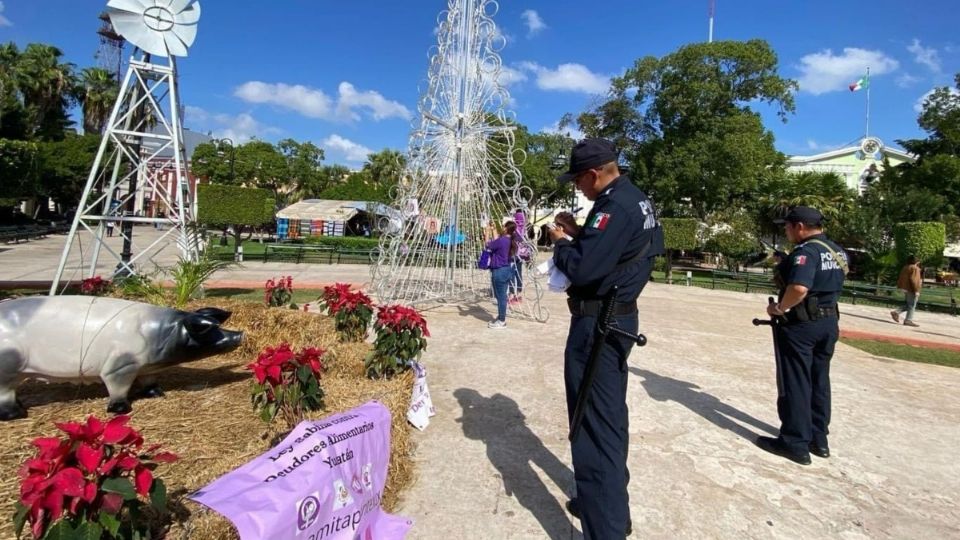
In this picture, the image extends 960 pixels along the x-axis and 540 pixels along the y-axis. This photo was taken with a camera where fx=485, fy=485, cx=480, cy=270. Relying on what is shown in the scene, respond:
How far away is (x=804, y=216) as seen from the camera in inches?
154

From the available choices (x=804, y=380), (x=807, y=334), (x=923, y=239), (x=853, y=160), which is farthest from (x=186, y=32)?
(x=853, y=160)

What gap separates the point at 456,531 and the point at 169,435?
6.48 feet

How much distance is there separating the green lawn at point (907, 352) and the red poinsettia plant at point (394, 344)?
8.17m

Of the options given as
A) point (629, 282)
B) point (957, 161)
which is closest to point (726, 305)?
point (629, 282)

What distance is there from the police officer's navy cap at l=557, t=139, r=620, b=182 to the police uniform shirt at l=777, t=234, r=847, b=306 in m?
2.13

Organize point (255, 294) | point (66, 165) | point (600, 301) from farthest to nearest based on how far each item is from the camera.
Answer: point (66, 165) → point (255, 294) → point (600, 301)

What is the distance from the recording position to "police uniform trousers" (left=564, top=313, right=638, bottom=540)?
7.86 feet

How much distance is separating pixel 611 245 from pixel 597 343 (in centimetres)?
49

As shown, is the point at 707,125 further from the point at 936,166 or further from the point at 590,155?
the point at 590,155

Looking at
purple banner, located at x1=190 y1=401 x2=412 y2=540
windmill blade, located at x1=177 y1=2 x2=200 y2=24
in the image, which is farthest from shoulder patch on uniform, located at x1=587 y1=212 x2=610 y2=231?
windmill blade, located at x1=177 y1=2 x2=200 y2=24

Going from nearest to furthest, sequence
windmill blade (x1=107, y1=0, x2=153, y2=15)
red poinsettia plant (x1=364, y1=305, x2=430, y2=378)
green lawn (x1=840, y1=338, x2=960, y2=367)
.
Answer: red poinsettia plant (x1=364, y1=305, x2=430, y2=378) → windmill blade (x1=107, y1=0, x2=153, y2=15) → green lawn (x1=840, y1=338, x2=960, y2=367)

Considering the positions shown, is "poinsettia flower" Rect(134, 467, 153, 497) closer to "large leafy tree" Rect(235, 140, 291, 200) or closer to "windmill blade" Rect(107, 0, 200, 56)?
"windmill blade" Rect(107, 0, 200, 56)

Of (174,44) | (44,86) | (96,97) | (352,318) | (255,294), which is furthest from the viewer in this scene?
(96,97)

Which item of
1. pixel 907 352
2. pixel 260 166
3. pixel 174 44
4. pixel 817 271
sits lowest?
pixel 907 352
